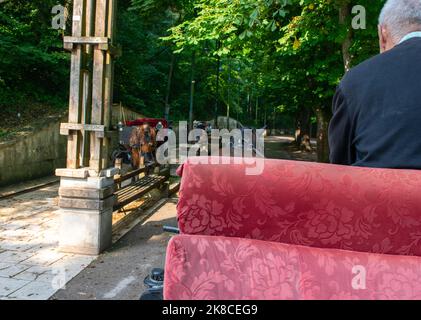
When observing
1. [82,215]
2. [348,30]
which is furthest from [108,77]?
[348,30]

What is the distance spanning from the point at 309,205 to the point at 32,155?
1299cm

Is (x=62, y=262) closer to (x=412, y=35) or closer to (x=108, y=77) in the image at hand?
(x=108, y=77)

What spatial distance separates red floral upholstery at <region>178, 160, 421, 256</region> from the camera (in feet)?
6.13

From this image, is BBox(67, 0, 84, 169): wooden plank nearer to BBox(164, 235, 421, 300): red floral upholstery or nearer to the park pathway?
the park pathway

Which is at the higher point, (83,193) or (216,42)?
(216,42)

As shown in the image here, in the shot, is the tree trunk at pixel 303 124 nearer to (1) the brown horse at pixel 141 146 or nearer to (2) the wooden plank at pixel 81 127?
(1) the brown horse at pixel 141 146

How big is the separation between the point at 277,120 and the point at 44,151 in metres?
62.2

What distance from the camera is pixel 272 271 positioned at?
1.92 meters

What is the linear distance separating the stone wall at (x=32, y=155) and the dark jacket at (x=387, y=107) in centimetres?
1121

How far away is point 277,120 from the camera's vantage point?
7425 cm

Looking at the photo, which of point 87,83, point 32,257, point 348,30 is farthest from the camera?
point 348,30

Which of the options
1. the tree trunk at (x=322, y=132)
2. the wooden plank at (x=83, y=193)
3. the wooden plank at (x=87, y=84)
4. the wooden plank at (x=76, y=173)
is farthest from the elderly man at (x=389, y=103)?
the tree trunk at (x=322, y=132)

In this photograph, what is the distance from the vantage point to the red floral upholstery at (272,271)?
1.87 meters

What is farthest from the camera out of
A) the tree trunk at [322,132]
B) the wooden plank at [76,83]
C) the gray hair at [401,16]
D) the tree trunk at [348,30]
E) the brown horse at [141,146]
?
the tree trunk at [322,132]
